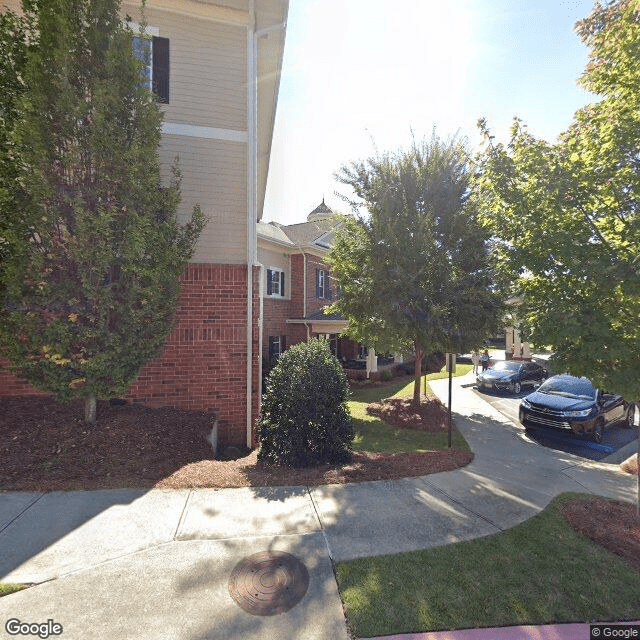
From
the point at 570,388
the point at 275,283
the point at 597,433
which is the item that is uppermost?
the point at 275,283

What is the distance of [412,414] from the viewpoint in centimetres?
1146

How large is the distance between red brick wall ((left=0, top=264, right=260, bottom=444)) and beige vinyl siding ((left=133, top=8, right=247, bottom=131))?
130 inches

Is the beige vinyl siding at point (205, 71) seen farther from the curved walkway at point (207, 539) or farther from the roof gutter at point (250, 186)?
the curved walkway at point (207, 539)

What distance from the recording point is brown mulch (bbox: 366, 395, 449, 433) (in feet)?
34.9

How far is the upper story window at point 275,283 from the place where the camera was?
1767 centimetres

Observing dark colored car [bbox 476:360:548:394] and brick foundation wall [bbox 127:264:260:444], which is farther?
dark colored car [bbox 476:360:548:394]

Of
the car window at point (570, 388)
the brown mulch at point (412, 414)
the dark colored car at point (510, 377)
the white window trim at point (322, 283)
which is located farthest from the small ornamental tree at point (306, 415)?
the white window trim at point (322, 283)

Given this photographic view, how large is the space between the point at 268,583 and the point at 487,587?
203 cm

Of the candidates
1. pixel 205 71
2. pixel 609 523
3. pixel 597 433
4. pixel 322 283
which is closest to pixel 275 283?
pixel 322 283

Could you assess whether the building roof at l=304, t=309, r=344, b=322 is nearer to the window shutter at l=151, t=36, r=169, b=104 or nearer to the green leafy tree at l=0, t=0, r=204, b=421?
the window shutter at l=151, t=36, r=169, b=104

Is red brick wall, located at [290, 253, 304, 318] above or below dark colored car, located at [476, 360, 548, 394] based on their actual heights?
above

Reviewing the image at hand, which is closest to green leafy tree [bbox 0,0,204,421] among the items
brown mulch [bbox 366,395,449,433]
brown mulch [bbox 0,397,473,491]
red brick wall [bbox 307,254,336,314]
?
brown mulch [bbox 0,397,473,491]

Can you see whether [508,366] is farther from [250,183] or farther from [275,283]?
[250,183]

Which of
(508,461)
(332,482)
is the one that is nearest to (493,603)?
(332,482)
